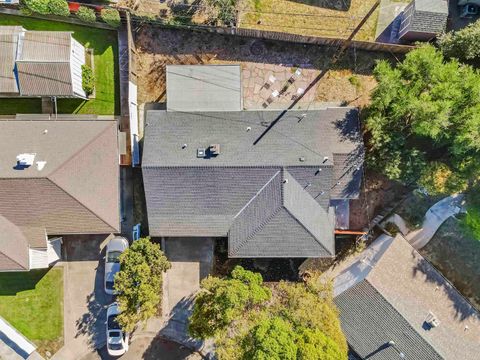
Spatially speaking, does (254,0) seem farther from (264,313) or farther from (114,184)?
(264,313)

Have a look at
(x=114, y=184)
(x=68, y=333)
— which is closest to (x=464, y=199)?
(x=114, y=184)

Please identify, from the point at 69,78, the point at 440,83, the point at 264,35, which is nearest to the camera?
the point at 440,83

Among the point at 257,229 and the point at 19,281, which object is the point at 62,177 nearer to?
the point at 19,281

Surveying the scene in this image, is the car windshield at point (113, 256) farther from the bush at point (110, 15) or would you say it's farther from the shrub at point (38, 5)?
the shrub at point (38, 5)

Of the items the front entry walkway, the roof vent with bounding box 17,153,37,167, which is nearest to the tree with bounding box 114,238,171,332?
the front entry walkway

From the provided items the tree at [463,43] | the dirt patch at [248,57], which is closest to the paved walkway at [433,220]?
the dirt patch at [248,57]

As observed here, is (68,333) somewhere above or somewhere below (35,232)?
below
